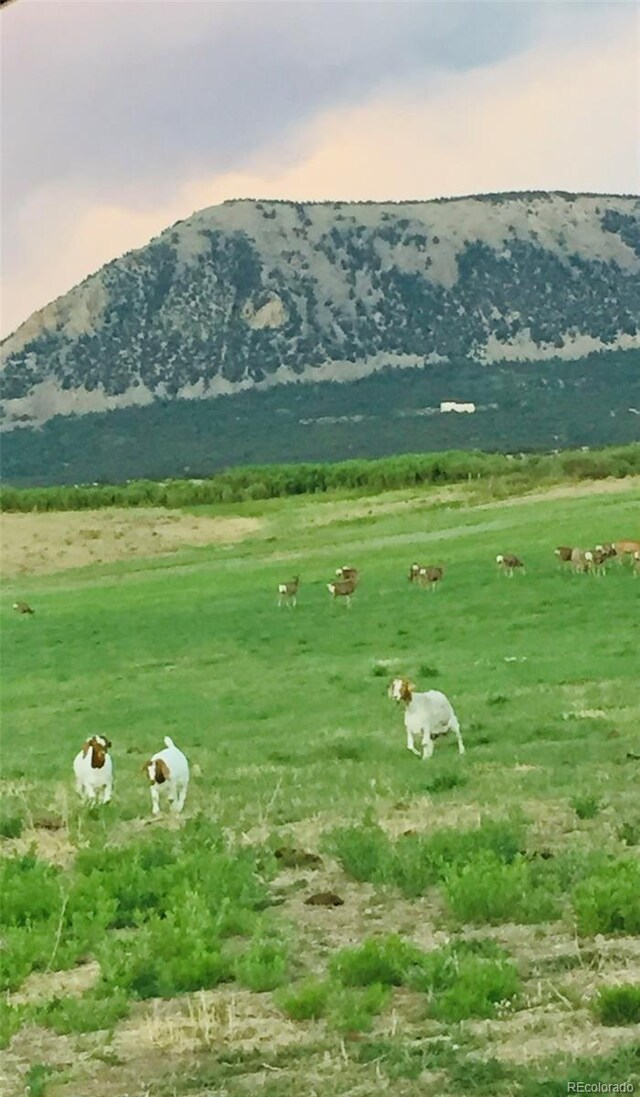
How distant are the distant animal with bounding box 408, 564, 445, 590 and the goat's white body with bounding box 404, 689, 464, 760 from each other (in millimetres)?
25916

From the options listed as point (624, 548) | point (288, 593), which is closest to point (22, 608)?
point (288, 593)

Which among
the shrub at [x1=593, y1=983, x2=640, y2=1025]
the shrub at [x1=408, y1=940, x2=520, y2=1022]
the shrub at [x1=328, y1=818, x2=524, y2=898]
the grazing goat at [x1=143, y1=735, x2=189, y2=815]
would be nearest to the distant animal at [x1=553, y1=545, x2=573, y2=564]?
the grazing goat at [x1=143, y1=735, x2=189, y2=815]

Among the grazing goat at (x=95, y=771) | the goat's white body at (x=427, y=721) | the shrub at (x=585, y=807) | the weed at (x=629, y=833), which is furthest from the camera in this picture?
the goat's white body at (x=427, y=721)

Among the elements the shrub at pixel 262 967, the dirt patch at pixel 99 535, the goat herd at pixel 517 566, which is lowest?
the goat herd at pixel 517 566

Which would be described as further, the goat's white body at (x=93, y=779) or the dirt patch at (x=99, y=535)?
the dirt patch at (x=99, y=535)

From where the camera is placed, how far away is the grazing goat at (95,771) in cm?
1755

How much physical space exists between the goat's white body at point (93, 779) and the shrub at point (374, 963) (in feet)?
27.3

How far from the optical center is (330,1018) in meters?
8.52

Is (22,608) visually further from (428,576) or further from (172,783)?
(172,783)

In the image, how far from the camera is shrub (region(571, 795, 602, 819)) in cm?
1417

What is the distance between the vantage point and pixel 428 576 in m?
48.2

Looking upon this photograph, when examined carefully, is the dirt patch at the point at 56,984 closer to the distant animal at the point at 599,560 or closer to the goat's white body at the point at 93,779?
the goat's white body at the point at 93,779

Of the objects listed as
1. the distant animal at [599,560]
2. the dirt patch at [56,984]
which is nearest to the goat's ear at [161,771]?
the dirt patch at [56,984]

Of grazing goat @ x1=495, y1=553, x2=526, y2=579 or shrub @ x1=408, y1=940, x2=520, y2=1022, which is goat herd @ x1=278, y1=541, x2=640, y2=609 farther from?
shrub @ x1=408, y1=940, x2=520, y2=1022
